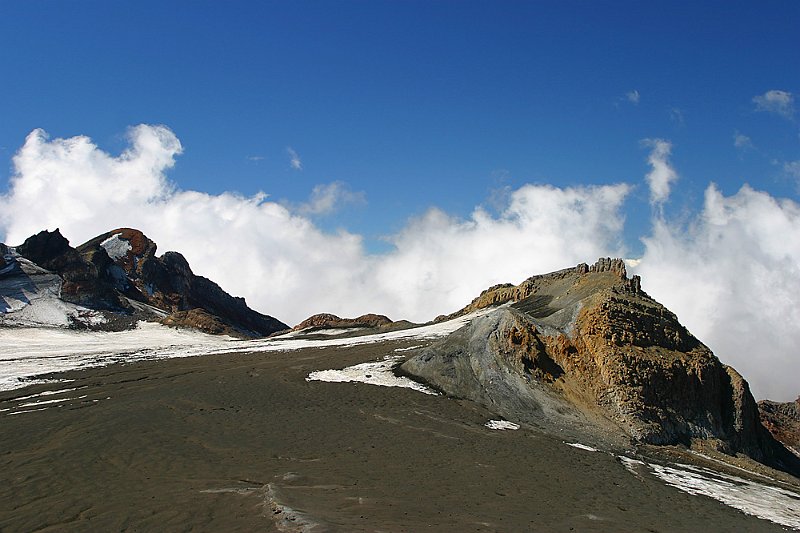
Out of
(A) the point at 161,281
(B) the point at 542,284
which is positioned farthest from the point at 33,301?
(B) the point at 542,284

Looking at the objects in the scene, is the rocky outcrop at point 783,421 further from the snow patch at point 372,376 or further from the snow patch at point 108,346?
the snow patch at point 372,376

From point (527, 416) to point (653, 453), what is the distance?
4613mm

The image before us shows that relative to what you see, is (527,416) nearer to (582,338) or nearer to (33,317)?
(582,338)

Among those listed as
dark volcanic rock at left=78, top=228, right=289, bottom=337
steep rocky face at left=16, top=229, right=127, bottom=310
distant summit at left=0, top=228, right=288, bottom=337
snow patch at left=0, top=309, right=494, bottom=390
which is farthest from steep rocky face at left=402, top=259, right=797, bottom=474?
dark volcanic rock at left=78, top=228, right=289, bottom=337

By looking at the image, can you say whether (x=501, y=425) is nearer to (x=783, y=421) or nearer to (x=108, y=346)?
(x=783, y=421)

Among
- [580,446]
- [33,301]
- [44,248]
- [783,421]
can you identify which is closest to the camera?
[580,446]

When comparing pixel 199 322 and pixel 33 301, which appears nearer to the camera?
pixel 33 301

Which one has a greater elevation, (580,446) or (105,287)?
(105,287)

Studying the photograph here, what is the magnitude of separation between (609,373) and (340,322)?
1797 inches

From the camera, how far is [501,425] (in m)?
20.1

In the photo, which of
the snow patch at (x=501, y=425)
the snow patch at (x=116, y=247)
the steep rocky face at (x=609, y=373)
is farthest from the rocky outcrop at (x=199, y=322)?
the snow patch at (x=501, y=425)

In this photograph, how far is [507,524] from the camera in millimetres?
9812

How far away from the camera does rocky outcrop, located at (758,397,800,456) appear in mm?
39219

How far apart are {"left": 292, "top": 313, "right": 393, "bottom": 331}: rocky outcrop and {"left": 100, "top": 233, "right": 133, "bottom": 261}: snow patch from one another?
36.8 meters
